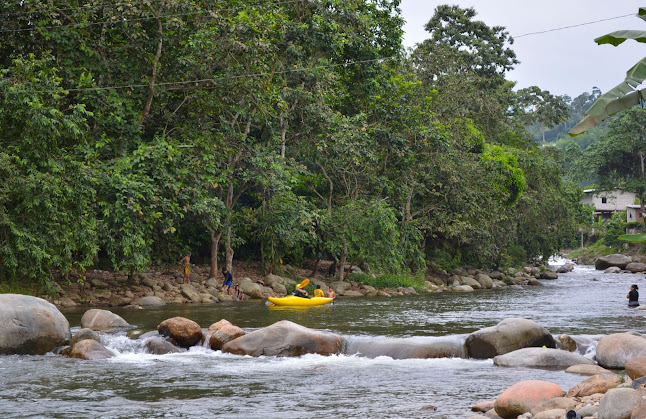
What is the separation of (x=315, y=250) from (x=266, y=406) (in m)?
20.8

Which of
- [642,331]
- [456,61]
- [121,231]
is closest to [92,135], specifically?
[121,231]

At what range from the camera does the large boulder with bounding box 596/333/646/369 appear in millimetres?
10406

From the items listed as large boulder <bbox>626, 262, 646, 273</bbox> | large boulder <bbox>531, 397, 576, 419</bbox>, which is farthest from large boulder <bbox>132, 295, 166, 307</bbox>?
large boulder <bbox>626, 262, 646, 273</bbox>

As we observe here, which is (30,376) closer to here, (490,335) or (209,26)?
(490,335)

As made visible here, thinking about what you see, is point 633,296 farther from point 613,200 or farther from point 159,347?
point 613,200

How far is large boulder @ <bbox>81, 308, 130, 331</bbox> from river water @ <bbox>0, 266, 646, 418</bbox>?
0.32 m

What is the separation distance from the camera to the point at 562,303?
22.2m

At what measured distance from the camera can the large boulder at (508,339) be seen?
1185cm

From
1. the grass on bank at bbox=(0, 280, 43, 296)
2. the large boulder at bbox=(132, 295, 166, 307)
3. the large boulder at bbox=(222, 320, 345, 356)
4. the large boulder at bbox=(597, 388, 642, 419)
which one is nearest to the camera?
the large boulder at bbox=(597, 388, 642, 419)

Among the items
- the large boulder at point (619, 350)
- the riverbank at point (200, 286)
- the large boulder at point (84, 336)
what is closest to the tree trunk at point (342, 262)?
the riverbank at point (200, 286)

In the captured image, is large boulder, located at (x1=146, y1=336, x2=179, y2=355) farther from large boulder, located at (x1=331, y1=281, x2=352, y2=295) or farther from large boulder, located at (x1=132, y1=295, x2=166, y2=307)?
large boulder, located at (x1=331, y1=281, x2=352, y2=295)

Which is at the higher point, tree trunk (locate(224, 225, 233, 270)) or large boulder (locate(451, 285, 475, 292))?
tree trunk (locate(224, 225, 233, 270))

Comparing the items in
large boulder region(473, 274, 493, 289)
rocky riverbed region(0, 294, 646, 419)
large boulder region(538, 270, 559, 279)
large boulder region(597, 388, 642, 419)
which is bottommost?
large boulder region(538, 270, 559, 279)

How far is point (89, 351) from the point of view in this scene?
12.0m
